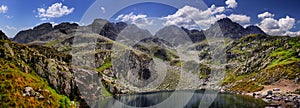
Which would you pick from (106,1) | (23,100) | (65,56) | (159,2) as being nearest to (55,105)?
(23,100)

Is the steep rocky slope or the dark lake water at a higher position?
the steep rocky slope

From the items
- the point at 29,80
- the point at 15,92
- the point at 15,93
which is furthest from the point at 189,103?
the point at 15,93

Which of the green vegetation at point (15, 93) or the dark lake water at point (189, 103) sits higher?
the green vegetation at point (15, 93)

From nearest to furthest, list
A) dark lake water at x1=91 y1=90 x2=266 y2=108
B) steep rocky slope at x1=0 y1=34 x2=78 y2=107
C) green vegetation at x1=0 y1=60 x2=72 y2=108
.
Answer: green vegetation at x1=0 y1=60 x2=72 y2=108, steep rocky slope at x1=0 y1=34 x2=78 y2=107, dark lake water at x1=91 y1=90 x2=266 y2=108

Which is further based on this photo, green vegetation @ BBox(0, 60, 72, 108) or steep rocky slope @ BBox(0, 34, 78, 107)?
steep rocky slope @ BBox(0, 34, 78, 107)

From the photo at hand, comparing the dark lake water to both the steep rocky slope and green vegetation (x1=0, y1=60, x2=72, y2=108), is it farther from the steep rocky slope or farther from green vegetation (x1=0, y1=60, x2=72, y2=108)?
green vegetation (x1=0, y1=60, x2=72, y2=108)

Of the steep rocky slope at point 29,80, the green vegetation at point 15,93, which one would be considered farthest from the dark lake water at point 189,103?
the green vegetation at point 15,93

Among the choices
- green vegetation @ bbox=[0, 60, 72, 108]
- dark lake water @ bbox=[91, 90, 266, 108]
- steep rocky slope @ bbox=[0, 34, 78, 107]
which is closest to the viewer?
green vegetation @ bbox=[0, 60, 72, 108]

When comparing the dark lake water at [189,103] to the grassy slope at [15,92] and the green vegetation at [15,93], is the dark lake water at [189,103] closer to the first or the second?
the grassy slope at [15,92]

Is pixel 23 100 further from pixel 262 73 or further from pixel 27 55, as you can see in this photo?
pixel 262 73

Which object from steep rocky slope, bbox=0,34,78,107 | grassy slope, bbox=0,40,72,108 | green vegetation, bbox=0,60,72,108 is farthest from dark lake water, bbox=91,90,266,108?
green vegetation, bbox=0,60,72,108

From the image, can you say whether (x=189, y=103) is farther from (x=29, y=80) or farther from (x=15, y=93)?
(x=15, y=93)
